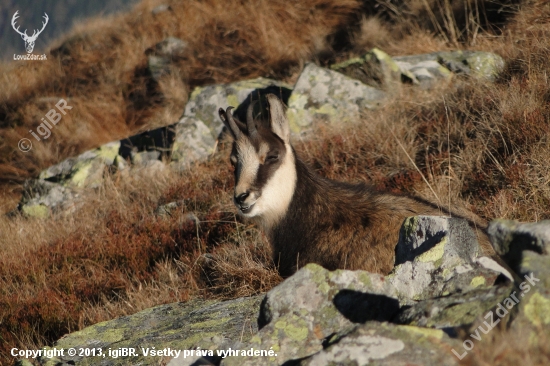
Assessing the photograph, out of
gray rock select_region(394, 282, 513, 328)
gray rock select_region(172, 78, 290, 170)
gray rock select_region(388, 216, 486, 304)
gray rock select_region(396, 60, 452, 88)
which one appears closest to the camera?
gray rock select_region(394, 282, 513, 328)

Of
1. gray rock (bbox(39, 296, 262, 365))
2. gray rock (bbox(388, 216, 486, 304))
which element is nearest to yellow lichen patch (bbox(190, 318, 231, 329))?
gray rock (bbox(39, 296, 262, 365))

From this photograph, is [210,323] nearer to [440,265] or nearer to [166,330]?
[166,330]

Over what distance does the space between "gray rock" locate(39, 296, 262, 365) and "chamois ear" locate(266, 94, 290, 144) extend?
1.41 meters

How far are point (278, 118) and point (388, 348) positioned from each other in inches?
118

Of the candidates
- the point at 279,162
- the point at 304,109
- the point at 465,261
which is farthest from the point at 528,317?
the point at 304,109

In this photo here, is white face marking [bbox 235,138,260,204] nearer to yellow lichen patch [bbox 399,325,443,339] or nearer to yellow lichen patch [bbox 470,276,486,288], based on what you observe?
yellow lichen patch [bbox 470,276,486,288]

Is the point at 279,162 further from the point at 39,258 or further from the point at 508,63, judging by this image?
the point at 508,63

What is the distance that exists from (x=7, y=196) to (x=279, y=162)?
934 cm

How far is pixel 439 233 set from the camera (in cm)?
337

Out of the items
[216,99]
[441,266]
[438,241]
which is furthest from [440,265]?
[216,99]

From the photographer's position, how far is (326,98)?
929cm

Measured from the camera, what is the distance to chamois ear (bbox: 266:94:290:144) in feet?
16.7

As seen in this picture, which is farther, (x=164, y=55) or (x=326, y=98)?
(x=164, y=55)

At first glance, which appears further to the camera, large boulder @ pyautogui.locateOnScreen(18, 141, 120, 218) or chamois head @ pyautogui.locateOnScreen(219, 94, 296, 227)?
large boulder @ pyautogui.locateOnScreen(18, 141, 120, 218)
